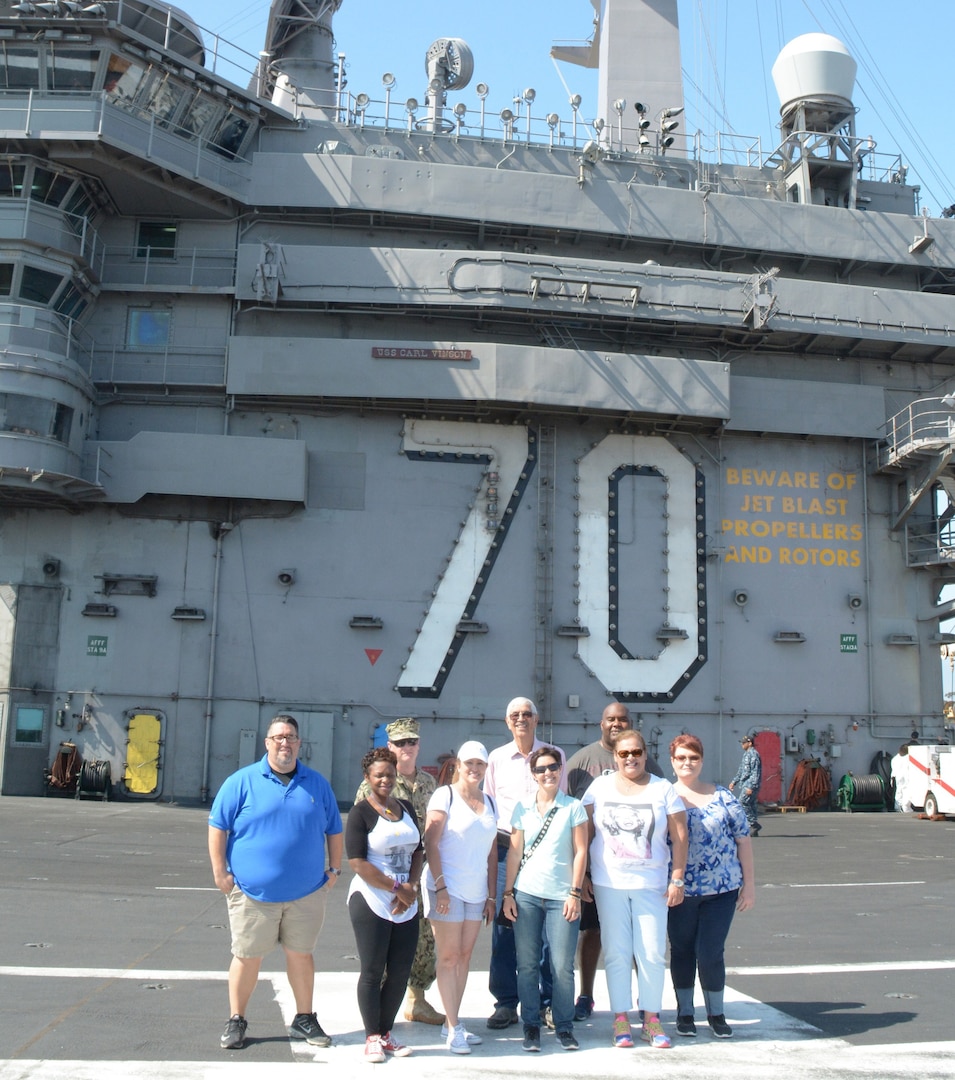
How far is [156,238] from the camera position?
2352cm

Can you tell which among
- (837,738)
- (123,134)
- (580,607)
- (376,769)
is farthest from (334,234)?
(376,769)

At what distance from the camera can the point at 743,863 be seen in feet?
22.6

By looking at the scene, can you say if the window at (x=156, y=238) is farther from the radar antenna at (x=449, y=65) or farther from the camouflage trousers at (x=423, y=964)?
the camouflage trousers at (x=423, y=964)

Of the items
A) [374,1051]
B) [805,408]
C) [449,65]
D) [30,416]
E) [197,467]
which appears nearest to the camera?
[374,1051]

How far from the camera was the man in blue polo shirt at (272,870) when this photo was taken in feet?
20.5

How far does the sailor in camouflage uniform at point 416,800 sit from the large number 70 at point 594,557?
14.9 m

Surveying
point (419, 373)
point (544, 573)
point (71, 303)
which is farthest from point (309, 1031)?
point (71, 303)

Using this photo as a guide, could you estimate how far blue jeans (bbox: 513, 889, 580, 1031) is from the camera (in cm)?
642

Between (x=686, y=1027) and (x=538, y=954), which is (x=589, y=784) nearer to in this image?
(x=538, y=954)

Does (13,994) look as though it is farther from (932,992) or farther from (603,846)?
(932,992)

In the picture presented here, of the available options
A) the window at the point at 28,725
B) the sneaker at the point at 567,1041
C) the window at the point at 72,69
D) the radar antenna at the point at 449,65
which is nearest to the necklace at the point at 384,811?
the sneaker at the point at 567,1041

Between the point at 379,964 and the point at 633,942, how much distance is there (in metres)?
1.56

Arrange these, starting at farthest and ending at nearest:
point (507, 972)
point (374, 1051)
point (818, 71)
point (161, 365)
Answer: point (818, 71)
point (161, 365)
point (507, 972)
point (374, 1051)

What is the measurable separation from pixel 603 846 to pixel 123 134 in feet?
62.8
